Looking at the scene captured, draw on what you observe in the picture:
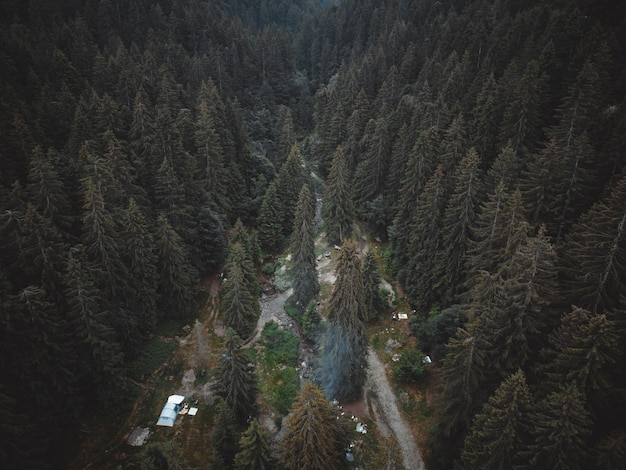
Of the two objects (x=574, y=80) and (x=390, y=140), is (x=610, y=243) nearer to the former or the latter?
(x=574, y=80)

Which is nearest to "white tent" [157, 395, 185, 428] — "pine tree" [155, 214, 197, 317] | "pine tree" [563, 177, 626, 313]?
"pine tree" [155, 214, 197, 317]

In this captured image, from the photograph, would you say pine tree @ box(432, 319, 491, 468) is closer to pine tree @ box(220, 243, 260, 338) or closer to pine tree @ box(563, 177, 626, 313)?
pine tree @ box(563, 177, 626, 313)

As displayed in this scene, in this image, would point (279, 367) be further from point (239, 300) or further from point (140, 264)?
point (140, 264)

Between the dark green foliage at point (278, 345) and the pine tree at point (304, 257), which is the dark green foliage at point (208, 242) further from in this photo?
the dark green foliage at point (278, 345)

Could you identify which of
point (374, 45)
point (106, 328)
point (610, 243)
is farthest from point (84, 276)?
point (374, 45)

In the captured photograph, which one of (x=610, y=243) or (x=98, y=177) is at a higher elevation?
(x=610, y=243)
